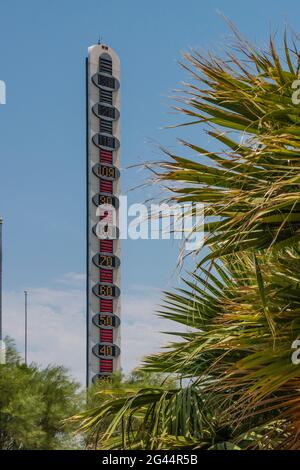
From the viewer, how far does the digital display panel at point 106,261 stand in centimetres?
3444

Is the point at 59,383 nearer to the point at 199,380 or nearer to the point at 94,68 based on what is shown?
the point at 94,68

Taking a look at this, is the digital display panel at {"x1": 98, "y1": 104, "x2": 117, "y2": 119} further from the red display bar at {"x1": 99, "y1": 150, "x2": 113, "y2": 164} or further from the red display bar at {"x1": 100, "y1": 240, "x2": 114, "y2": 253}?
the red display bar at {"x1": 100, "y1": 240, "x2": 114, "y2": 253}

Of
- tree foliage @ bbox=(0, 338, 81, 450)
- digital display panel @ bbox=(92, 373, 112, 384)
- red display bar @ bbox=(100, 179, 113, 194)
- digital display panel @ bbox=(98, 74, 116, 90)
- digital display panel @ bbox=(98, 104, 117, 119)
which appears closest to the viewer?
tree foliage @ bbox=(0, 338, 81, 450)

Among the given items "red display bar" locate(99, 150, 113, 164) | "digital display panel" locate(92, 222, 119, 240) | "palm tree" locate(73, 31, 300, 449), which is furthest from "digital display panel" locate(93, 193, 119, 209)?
"palm tree" locate(73, 31, 300, 449)

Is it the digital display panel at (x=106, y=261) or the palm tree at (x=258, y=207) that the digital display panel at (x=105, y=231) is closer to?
the digital display panel at (x=106, y=261)

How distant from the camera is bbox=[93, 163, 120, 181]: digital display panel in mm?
34812

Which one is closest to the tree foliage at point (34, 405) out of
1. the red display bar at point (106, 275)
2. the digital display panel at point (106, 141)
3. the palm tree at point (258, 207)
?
the red display bar at point (106, 275)

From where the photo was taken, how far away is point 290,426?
6.52m

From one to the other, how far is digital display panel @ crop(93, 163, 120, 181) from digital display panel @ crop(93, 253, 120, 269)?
283 centimetres

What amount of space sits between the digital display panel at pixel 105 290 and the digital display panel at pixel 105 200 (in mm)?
2885

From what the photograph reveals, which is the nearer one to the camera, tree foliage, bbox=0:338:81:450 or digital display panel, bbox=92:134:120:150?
tree foliage, bbox=0:338:81:450

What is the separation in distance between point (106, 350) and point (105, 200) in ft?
17.6

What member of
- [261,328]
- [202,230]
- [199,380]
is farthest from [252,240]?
[199,380]
